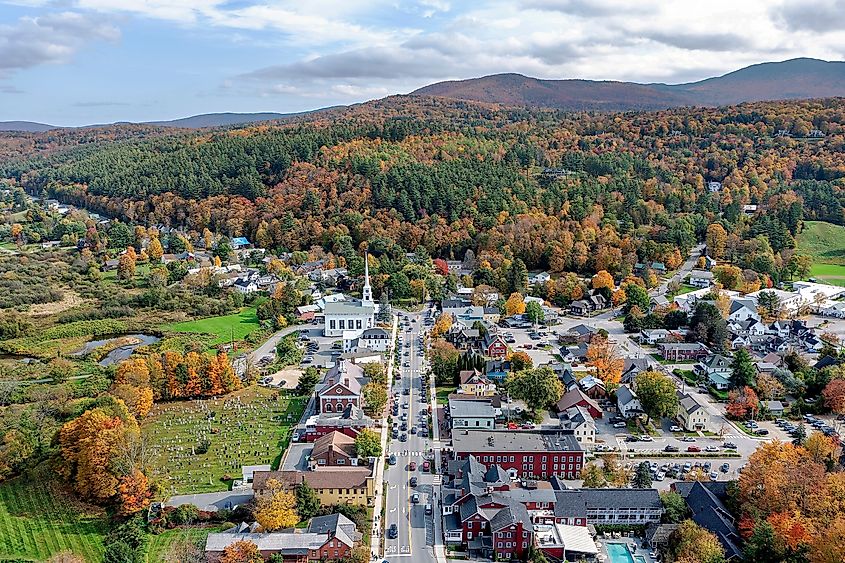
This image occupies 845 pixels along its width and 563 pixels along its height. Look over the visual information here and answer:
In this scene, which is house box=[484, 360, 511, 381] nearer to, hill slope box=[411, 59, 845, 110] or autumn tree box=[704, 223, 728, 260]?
autumn tree box=[704, 223, 728, 260]

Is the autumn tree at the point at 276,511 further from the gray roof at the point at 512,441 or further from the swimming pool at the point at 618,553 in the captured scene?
the swimming pool at the point at 618,553

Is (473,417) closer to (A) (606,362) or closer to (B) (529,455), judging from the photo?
(B) (529,455)

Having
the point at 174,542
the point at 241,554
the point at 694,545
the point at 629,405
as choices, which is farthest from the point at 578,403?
the point at 174,542

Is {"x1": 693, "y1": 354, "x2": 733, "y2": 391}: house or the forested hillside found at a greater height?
the forested hillside

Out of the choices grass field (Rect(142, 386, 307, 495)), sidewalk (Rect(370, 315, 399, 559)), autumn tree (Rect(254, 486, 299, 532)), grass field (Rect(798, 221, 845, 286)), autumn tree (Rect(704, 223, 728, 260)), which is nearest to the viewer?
sidewalk (Rect(370, 315, 399, 559))

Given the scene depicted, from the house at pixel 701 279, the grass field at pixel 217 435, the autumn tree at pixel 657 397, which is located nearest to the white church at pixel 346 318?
the grass field at pixel 217 435

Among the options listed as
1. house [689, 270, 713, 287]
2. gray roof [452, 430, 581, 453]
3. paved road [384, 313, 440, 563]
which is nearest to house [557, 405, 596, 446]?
gray roof [452, 430, 581, 453]
